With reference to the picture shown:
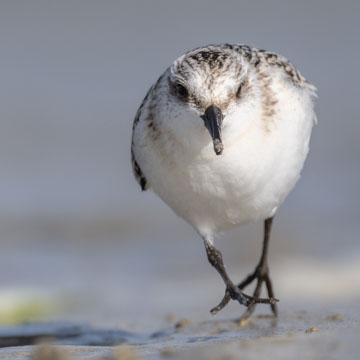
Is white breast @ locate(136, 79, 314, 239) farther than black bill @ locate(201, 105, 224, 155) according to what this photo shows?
Yes

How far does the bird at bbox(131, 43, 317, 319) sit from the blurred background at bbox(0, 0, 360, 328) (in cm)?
120

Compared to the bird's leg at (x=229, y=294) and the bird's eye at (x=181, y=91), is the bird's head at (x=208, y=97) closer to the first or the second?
the bird's eye at (x=181, y=91)

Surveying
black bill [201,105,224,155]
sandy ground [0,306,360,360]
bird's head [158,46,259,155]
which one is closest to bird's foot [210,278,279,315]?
sandy ground [0,306,360,360]

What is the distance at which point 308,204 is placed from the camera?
386 inches

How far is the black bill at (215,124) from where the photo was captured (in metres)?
4.74

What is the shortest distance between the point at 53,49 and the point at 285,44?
3.94 m

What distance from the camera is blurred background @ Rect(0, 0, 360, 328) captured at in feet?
24.4

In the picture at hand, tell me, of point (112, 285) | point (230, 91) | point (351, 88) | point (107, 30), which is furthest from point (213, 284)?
point (107, 30)

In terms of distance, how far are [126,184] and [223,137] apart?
5871 mm

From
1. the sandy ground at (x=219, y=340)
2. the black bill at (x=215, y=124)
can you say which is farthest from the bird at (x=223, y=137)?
the sandy ground at (x=219, y=340)

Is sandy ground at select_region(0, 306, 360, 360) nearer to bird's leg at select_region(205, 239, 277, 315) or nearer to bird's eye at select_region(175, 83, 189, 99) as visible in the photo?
bird's leg at select_region(205, 239, 277, 315)

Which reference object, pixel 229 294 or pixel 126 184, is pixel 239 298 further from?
pixel 126 184

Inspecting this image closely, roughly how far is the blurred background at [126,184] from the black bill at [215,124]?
6.66 feet

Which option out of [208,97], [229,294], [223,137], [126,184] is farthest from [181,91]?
[126,184]
